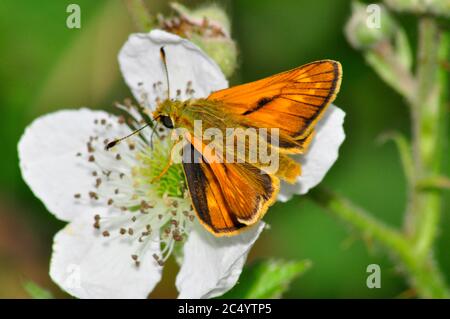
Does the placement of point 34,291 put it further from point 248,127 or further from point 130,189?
point 248,127

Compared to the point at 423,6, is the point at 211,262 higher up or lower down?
lower down

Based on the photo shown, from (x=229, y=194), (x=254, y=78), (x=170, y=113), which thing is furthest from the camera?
(x=254, y=78)

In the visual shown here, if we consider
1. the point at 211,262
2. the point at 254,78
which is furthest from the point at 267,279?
the point at 254,78

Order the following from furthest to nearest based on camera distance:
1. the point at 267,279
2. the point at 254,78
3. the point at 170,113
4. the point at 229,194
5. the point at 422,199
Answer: the point at 254,78 < the point at 422,199 < the point at 267,279 < the point at 170,113 < the point at 229,194

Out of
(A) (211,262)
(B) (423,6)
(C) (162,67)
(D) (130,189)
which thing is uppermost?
(B) (423,6)

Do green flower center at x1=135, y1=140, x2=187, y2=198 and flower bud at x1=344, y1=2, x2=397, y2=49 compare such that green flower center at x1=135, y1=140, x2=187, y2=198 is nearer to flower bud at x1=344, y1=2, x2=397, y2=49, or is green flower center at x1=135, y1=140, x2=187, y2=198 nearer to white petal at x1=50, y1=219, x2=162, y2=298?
white petal at x1=50, y1=219, x2=162, y2=298

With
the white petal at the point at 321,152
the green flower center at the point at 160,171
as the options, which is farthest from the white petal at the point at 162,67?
the white petal at the point at 321,152

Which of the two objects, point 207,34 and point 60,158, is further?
point 60,158

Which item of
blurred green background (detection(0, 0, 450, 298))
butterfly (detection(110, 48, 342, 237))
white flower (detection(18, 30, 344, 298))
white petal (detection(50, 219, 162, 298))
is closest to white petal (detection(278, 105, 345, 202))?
white flower (detection(18, 30, 344, 298))

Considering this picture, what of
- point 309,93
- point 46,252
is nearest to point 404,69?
point 309,93

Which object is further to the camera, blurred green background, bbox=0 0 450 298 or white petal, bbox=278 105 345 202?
blurred green background, bbox=0 0 450 298
